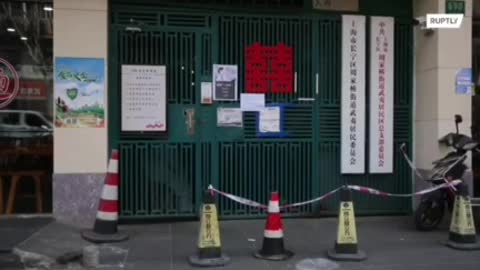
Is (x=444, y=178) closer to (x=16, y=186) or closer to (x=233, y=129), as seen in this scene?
(x=233, y=129)

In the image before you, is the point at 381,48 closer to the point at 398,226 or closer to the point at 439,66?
the point at 439,66

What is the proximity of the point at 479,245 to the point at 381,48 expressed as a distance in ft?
11.7

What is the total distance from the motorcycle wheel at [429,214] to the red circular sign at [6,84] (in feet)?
20.2

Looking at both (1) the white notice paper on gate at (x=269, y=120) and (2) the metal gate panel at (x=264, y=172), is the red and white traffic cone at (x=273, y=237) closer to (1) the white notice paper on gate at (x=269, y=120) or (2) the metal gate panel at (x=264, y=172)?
(2) the metal gate panel at (x=264, y=172)

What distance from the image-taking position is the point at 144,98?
899 centimetres

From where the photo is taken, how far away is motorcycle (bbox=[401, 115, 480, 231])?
8531mm

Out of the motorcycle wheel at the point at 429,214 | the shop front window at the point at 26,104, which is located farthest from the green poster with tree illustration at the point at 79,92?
the motorcycle wheel at the point at 429,214

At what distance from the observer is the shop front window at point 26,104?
28.6ft

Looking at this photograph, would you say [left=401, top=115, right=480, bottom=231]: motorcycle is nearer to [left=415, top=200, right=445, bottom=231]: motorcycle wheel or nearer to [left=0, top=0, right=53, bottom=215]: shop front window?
[left=415, top=200, right=445, bottom=231]: motorcycle wheel

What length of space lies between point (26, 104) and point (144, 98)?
171 cm

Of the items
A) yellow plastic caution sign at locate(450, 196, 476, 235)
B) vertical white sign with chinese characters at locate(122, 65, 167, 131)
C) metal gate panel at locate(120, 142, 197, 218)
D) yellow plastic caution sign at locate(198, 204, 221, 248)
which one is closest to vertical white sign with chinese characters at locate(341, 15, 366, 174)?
yellow plastic caution sign at locate(450, 196, 476, 235)

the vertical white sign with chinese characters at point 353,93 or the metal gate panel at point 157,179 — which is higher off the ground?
the vertical white sign with chinese characters at point 353,93

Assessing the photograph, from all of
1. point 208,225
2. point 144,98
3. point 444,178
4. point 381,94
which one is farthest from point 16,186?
point 444,178

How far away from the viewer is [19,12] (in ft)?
28.7
